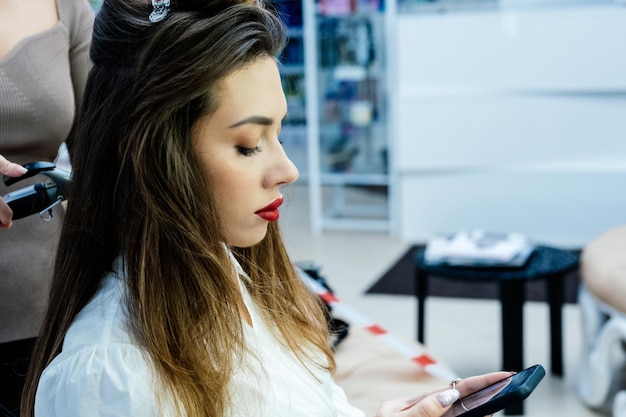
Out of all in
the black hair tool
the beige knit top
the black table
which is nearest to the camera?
the black hair tool

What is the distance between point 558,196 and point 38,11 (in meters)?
4.23

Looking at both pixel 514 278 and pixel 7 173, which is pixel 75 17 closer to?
pixel 7 173

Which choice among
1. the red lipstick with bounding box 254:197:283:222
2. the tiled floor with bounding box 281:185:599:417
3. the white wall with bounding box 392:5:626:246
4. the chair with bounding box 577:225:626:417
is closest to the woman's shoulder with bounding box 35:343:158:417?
the red lipstick with bounding box 254:197:283:222

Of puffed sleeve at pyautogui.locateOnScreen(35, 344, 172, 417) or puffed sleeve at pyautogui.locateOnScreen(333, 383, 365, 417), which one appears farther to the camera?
puffed sleeve at pyautogui.locateOnScreen(333, 383, 365, 417)

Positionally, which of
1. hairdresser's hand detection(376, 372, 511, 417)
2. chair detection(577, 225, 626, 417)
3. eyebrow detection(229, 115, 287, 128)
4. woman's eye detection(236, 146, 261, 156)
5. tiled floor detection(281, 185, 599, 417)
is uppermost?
eyebrow detection(229, 115, 287, 128)

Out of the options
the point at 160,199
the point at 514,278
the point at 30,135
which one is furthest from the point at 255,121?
the point at 514,278

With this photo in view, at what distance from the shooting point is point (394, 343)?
2439 mm

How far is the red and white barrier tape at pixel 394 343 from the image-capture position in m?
2.29

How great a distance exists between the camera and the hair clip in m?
1.11

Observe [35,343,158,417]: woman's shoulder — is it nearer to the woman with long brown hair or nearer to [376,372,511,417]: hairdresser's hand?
the woman with long brown hair

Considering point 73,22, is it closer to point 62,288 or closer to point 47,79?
point 47,79

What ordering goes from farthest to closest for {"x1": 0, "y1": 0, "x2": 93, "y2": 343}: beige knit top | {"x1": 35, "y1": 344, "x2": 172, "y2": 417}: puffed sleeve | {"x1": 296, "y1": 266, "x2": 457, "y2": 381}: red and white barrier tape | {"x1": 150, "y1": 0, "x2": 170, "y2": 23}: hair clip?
1. {"x1": 296, "y1": 266, "x2": 457, "y2": 381}: red and white barrier tape
2. {"x1": 0, "y1": 0, "x2": 93, "y2": 343}: beige knit top
3. {"x1": 150, "y1": 0, "x2": 170, "y2": 23}: hair clip
4. {"x1": 35, "y1": 344, "x2": 172, "y2": 417}: puffed sleeve

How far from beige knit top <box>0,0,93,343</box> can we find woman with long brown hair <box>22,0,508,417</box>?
346 millimetres

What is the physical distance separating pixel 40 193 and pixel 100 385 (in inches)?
18.2
